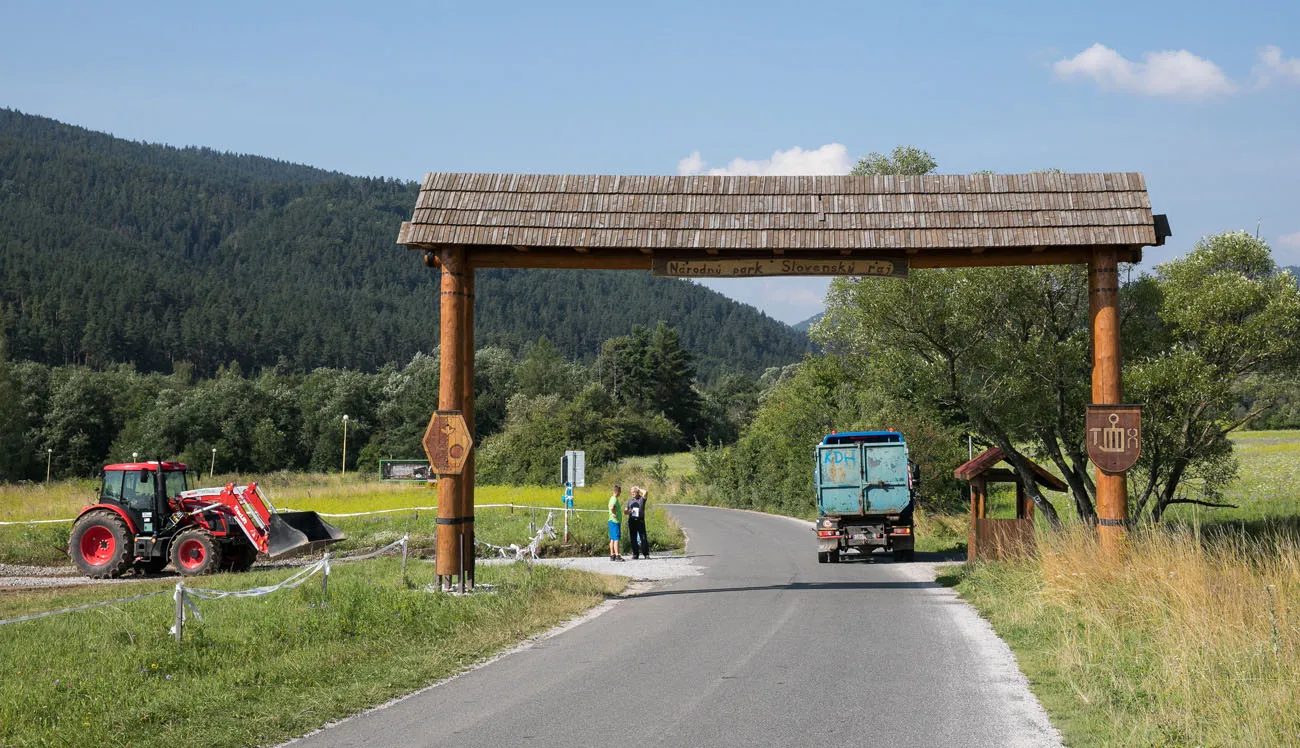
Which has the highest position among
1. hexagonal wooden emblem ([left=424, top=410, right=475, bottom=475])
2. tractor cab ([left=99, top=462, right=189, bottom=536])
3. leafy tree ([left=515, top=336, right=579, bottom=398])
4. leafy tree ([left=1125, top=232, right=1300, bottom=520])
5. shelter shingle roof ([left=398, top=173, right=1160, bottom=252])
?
leafy tree ([left=515, top=336, right=579, bottom=398])

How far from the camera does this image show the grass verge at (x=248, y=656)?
8500 mm

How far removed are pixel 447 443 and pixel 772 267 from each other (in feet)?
18.6

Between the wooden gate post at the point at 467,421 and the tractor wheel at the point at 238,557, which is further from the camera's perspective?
the tractor wheel at the point at 238,557

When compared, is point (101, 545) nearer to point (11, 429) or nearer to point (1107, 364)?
point (1107, 364)

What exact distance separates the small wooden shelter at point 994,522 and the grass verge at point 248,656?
24.9 feet

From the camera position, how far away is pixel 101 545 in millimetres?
24922

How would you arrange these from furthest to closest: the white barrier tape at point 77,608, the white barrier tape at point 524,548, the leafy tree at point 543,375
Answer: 1. the leafy tree at point 543,375
2. the white barrier tape at point 524,548
3. the white barrier tape at point 77,608

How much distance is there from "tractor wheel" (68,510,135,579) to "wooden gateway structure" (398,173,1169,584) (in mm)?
11315

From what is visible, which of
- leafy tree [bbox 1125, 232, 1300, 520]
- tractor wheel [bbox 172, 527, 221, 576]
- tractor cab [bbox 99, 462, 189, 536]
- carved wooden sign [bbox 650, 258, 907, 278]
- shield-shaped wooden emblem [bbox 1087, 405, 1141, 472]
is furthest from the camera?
tractor cab [bbox 99, 462, 189, 536]

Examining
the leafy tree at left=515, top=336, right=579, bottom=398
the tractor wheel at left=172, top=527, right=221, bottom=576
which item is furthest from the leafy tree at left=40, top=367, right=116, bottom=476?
the tractor wheel at left=172, top=527, right=221, bottom=576

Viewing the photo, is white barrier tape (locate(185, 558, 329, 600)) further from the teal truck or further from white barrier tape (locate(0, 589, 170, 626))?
the teal truck

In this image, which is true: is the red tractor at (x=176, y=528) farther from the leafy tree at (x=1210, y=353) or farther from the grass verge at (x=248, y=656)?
the leafy tree at (x=1210, y=353)

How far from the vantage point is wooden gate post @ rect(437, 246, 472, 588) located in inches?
655

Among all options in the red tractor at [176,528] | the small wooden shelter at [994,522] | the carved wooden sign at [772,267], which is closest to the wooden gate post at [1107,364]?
the small wooden shelter at [994,522]
